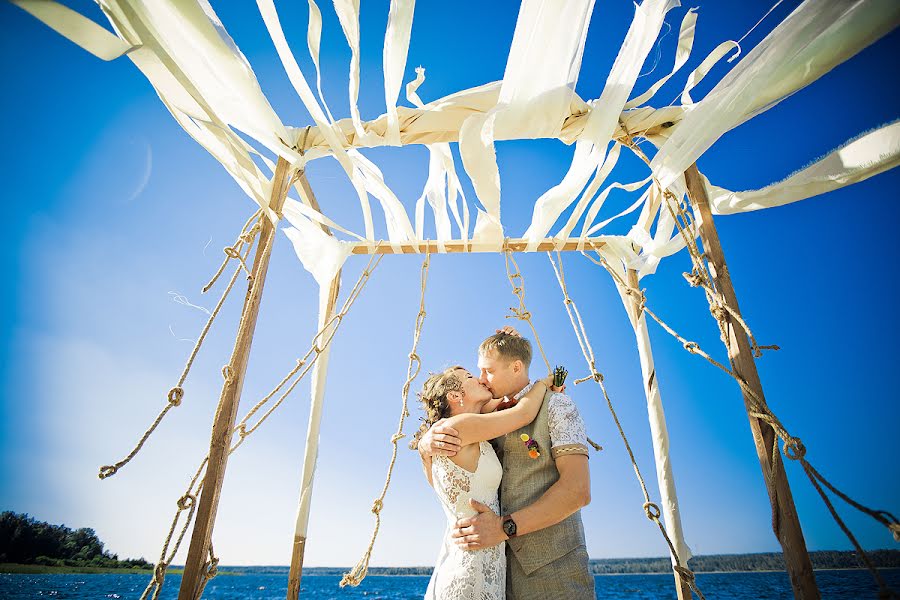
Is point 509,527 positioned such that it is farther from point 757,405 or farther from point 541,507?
point 757,405

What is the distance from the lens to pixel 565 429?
1824mm

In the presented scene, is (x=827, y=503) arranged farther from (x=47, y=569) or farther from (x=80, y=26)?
(x=47, y=569)

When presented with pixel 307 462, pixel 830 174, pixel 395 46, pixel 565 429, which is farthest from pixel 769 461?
pixel 307 462

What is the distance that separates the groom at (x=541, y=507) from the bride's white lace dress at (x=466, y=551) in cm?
5

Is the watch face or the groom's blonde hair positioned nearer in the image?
the watch face

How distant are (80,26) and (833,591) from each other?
67164 millimetres

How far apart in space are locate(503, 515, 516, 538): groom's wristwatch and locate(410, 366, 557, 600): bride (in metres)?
0.11

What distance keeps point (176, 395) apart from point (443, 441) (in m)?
1.09

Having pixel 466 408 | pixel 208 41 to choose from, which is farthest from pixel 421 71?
pixel 466 408

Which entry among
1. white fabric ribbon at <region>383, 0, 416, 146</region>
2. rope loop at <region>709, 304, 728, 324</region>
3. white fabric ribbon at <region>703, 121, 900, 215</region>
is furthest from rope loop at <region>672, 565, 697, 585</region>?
white fabric ribbon at <region>383, 0, 416, 146</region>

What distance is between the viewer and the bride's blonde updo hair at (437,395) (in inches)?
80.1

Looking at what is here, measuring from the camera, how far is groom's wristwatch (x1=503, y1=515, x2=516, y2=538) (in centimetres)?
168

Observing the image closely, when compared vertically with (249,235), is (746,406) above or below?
below

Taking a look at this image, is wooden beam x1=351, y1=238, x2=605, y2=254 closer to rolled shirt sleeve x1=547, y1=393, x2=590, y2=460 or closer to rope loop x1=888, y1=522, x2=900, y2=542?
rolled shirt sleeve x1=547, y1=393, x2=590, y2=460
